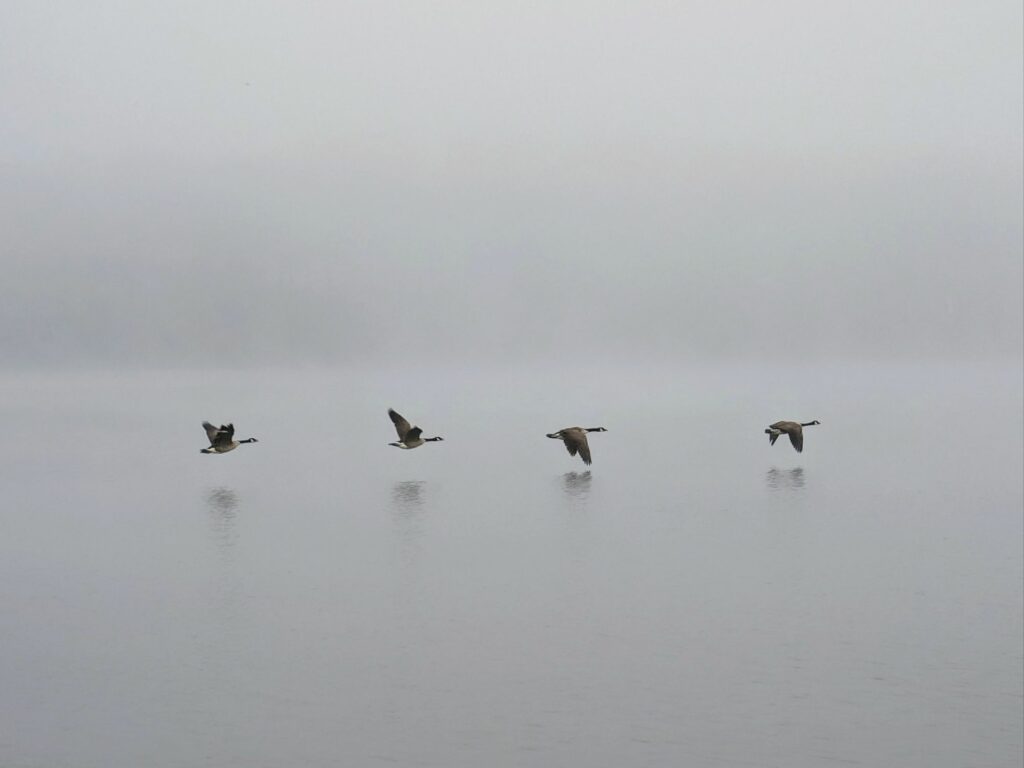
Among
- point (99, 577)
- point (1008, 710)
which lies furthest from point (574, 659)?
point (99, 577)

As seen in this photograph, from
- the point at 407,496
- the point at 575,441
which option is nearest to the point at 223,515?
the point at 407,496

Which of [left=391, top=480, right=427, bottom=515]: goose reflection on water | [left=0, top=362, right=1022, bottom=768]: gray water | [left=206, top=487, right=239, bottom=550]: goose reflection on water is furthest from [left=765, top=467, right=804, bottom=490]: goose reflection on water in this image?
[left=206, top=487, right=239, bottom=550]: goose reflection on water

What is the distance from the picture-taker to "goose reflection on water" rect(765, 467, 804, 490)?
3388cm

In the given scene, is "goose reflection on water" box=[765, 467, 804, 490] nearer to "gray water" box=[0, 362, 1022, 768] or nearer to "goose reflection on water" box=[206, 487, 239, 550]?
"gray water" box=[0, 362, 1022, 768]

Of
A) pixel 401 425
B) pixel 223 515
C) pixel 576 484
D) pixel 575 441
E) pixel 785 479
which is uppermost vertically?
pixel 401 425

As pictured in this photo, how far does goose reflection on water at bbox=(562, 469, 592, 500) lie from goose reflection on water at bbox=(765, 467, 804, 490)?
4644mm

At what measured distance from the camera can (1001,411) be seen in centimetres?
6869

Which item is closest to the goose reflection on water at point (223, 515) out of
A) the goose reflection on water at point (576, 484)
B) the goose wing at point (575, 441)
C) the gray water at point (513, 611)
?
the gray water at point (513, 611)

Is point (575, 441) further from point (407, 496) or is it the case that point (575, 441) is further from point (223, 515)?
point (223, 515)

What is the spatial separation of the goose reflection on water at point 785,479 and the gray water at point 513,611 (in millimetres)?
158

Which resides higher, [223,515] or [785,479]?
[785,479]

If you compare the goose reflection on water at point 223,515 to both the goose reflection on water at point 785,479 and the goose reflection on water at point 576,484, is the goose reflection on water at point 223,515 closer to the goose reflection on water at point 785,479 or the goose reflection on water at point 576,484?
the goose reflection on water at point 576,484

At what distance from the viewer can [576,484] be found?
34.3m

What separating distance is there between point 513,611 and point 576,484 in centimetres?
1360
